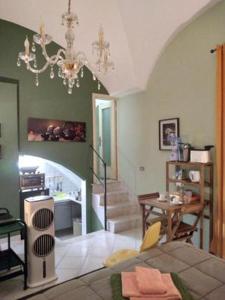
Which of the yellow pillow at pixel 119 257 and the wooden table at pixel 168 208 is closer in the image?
the yellow pillow at pixel 119 257

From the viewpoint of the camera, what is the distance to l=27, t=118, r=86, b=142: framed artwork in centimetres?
446

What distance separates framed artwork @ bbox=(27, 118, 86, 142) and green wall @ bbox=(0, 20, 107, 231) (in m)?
0.08

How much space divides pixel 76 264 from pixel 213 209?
2047 millimetres

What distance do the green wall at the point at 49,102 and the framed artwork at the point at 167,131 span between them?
5.24 ft

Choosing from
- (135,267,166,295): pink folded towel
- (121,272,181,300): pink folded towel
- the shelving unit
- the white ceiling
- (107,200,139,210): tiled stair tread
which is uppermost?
the white ceiling

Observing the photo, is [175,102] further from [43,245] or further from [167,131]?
[43,245]

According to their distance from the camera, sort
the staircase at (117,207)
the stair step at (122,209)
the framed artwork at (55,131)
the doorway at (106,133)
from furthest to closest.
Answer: the doorway at (106,133)
the stair step at (122,209)
the staircase at (117,207)
the framed artwork at (55,131)

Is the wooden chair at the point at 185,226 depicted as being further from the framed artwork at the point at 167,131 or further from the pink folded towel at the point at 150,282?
the pink folded towel at the point at 150,282

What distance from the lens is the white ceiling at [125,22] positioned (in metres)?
3.42

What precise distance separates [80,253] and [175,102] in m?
2.83

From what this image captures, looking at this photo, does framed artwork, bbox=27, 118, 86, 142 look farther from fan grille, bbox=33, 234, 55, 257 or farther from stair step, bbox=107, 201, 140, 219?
fan grille, bbox=33, 234, 55, 257

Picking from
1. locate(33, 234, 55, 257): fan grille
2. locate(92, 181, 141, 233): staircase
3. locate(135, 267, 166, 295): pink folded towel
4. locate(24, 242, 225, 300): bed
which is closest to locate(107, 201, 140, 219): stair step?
locate(92, 181, 141, 233): staircase

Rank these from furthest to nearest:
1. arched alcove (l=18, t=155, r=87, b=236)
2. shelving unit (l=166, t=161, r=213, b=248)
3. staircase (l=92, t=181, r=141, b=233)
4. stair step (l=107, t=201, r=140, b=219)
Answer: arched alcove (l=18, t=155, r=87, b=236), stair step (l=107, t=201, r=140, b=219), staircase (l=92, t=181, r=141, b=233), shelving unit (l=166, t=161, r=213, b=248)

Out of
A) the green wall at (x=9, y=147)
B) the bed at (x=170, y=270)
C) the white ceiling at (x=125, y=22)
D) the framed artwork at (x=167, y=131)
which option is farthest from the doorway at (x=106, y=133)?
the bed at (x=170, y=270)
